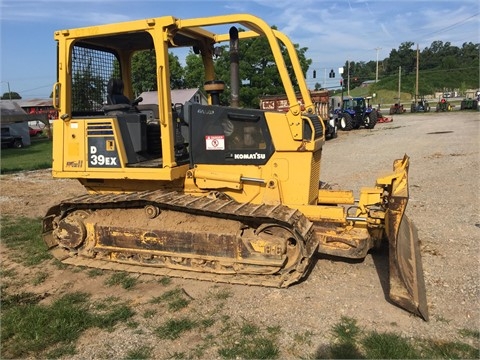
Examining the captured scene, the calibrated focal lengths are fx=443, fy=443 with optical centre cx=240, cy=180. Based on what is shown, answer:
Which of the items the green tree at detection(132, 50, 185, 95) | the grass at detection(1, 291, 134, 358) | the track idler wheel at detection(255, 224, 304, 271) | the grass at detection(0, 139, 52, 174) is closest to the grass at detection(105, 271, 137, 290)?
the grass at detection(1, 291, 134, 358)

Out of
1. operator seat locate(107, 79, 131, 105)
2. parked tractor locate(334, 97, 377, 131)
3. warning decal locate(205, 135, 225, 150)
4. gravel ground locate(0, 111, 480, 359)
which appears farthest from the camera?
parked tractor locate(334, 97, 377, 131)

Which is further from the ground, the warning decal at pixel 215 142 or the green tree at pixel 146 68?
the green tree at pixel 146 68

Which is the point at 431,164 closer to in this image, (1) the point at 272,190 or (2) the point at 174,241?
(1) the point at 272,190

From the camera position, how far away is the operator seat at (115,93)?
20.0 ft

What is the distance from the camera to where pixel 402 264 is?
15.0 ft

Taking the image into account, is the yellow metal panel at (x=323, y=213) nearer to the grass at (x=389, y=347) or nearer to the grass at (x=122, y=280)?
the grass at (x=389, y=347)

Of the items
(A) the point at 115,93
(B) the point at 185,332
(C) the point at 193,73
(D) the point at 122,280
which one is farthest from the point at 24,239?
(C) the point at 193,73

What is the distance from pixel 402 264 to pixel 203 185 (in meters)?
2.52

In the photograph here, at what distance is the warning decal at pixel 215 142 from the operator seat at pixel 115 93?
1458 mm

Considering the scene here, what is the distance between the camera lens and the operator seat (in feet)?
20.0

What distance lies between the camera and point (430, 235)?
6.64 metres

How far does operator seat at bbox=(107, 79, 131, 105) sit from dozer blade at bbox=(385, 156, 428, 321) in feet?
12.3

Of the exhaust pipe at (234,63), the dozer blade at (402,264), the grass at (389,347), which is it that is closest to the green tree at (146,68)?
the exhaust pipe at (234,63)

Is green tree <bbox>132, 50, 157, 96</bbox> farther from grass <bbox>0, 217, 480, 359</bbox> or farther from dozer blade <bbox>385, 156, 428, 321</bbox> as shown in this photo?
dozer blade <bbox>385, 156, 428, 321</bbox>
